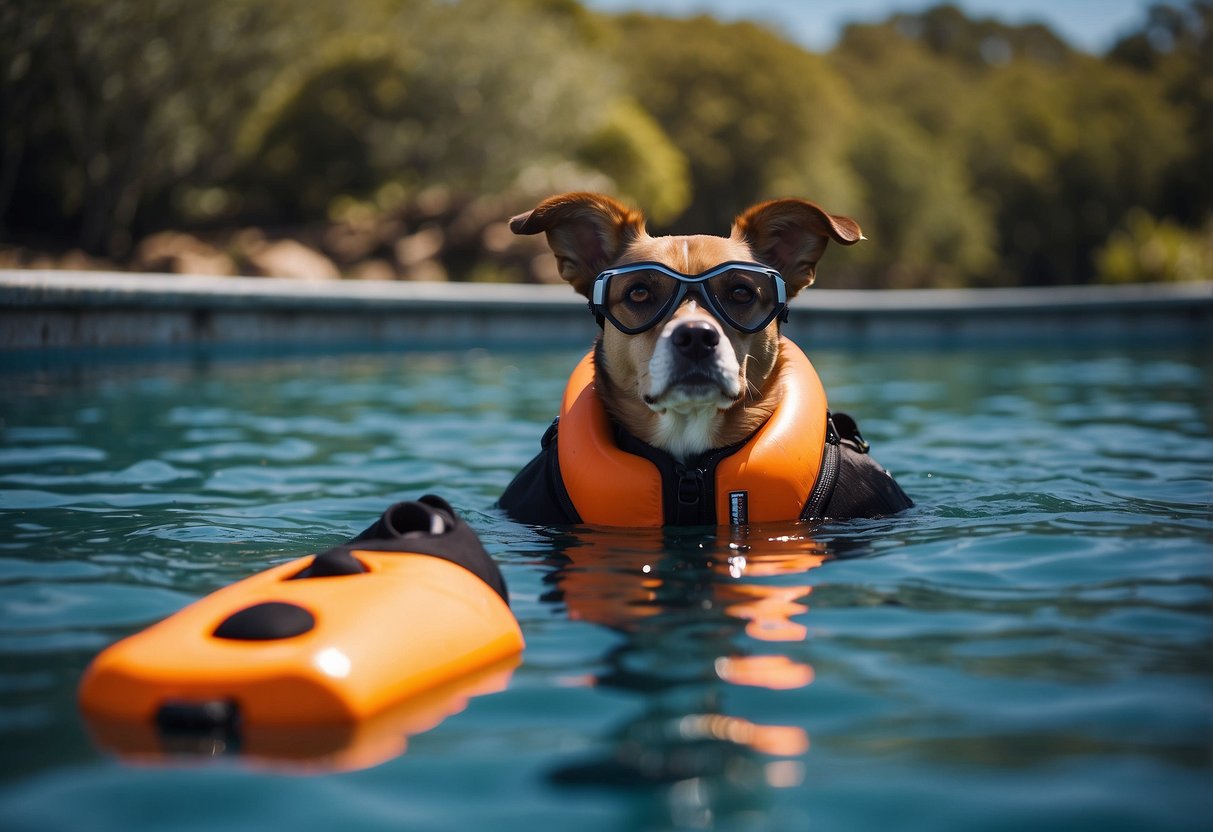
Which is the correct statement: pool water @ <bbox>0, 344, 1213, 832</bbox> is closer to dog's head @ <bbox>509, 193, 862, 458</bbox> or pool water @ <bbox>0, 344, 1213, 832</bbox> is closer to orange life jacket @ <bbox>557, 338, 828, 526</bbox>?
orange life jacket @ <bbox>557, 338, 828, 526</bbox>

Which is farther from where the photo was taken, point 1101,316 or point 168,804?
point 1101,316

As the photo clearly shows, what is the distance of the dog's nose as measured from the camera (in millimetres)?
4875

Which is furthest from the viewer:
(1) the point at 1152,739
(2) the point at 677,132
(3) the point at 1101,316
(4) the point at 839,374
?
(2) the point at 677,132

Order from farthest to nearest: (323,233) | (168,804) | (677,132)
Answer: (677,132) < (323,233) < (168,804)

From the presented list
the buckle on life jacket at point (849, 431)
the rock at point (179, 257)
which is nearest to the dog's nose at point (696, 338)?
the buckle on life jacket at point (849, 431)

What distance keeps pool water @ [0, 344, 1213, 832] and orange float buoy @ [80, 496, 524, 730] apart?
0.13 metres

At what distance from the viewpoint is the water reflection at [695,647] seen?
8.21 ft

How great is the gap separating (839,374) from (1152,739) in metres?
12.4

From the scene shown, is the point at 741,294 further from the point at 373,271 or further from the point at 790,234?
the point at 373,271

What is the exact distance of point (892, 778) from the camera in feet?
8.18

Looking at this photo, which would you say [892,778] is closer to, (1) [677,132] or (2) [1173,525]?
(2) [1173,525]

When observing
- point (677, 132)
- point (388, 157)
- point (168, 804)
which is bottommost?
point (168, 804)

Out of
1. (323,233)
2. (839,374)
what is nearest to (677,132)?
(323,233)

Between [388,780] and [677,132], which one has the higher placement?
[677,132]
